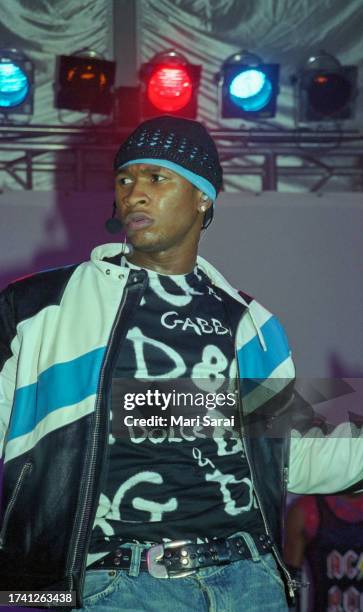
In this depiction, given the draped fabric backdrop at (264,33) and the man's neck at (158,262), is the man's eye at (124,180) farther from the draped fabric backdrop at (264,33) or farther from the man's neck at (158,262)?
Answer: the draped fabric backdrop at (264,33)

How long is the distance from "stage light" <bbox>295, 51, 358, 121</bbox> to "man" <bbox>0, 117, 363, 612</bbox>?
2837 millimetres

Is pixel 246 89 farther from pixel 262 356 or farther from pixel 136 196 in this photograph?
pixel 262 356

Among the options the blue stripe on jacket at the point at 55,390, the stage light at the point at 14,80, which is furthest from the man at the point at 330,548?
the stage light at the point at 14,80

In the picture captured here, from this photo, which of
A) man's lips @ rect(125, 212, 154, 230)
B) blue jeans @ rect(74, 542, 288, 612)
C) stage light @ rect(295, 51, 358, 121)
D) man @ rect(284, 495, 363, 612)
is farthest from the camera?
stage light @ rect(295, 51, 358, 121)

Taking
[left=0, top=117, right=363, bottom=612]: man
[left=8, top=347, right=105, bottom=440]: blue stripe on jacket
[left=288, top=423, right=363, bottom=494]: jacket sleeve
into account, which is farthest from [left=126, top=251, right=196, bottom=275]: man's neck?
[left=288, top=423, right=363, bottom=494]: jacket sleeve

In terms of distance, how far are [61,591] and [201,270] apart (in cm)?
102

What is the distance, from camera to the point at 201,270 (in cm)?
255

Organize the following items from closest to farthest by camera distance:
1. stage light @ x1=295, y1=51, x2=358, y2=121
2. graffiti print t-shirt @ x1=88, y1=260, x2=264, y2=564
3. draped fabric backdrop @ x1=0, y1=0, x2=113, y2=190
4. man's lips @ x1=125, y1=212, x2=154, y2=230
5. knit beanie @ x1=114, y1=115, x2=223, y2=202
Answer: graffiti print t-shirt @ x1=88, y1=260, x2=264, y2=564
man's lips @ x1=125, y1=212, x2=154, y2=230
knit beanie @ x1=114, y1=115, x2=223, y2=202
stage light @ x1=295, y1=51, x2=358, y2=121
draped fabric backdrop @ x1=0, y1=0, x2=113, y2=190

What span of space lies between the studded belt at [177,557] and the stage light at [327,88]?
3599 mm

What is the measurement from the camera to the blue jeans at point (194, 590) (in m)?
1.85

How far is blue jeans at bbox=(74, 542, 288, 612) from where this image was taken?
185 centimetres

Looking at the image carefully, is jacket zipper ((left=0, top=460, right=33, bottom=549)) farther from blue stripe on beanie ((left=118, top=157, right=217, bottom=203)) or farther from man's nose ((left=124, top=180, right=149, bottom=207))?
blue stripe on beanie ((left=118, top=157, right=217, bottom=203))

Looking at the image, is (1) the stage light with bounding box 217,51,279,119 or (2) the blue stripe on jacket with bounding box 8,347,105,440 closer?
(2) the blue stripe on jacket with bounding box 8,347,105,440

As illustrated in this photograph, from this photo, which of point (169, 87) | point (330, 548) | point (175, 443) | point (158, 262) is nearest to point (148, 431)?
point (175, 443)
